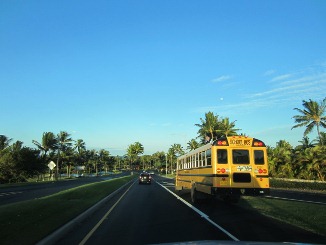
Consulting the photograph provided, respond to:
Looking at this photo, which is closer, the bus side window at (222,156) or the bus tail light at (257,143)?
the bus side window at (222,156)

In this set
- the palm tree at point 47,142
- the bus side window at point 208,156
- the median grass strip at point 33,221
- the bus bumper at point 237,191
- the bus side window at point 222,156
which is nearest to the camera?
the median grass strip at point 33,221

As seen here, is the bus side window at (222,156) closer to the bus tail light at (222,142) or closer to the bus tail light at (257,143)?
the bus tail light at (222,142)

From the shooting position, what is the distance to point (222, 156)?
16.4m

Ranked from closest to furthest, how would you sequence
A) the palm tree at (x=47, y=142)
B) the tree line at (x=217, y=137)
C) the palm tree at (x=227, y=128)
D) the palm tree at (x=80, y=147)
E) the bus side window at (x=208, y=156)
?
the bus side window at (x=208, y=156)
the tree line at (x=217, y=137)
the palm tree at (x=227, y=128)
the palm tree at (x=47, y=142)
the palm tree at (x=80, y=147)

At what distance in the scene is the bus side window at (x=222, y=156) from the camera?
16331 mm

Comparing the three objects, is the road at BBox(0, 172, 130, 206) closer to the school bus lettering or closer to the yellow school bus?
the yellow school bus

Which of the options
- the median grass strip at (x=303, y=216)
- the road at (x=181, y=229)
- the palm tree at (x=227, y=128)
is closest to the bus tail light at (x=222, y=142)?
the median grass strip at (x=303, y=216)

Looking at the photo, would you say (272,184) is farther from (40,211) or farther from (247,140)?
(40,211)

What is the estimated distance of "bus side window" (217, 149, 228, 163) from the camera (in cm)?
1633

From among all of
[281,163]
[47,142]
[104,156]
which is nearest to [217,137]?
[281,163]

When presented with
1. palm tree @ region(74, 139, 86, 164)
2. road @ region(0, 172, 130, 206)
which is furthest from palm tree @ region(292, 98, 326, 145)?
palm tree @ region(74, 139, 86, 164)

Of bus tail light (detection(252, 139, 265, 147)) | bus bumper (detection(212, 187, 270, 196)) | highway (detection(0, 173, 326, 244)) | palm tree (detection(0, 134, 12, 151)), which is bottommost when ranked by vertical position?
highway (detection(0, 173, 326, 244))

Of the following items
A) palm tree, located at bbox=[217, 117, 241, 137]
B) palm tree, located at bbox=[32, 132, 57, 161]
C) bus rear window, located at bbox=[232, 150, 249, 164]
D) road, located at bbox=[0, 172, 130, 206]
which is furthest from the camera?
palm tree, located at bbox=[32, 132, 57, 161]

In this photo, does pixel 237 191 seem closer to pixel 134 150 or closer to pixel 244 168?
pixel 244 168
